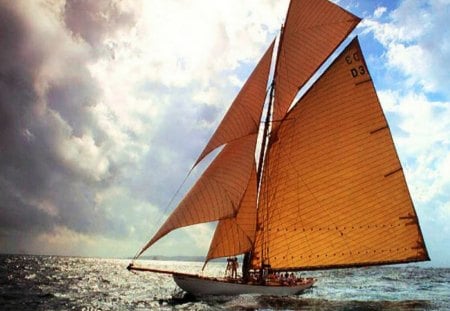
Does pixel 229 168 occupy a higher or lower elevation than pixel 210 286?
higher

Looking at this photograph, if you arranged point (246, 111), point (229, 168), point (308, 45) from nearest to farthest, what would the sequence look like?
point (229, 168) → point (246, 111) → point (308, 45)

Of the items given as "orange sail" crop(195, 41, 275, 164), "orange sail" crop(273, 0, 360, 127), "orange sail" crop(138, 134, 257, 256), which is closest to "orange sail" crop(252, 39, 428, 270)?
"orange sail" crop(273, 0, 360, 127)

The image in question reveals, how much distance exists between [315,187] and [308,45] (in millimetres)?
9888

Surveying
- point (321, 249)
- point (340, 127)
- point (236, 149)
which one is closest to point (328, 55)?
point (340, 127)

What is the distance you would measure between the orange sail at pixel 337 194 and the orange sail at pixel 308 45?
5.73 feet

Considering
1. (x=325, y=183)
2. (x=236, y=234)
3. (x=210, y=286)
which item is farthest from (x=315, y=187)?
(x=210, y=286)

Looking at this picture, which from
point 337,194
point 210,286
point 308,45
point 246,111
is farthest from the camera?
point 308,45

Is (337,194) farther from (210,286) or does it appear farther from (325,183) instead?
(210,286)

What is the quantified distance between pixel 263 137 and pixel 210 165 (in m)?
5.69

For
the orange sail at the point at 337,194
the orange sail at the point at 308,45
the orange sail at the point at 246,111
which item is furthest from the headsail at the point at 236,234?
the orange sail at the point at 308,45

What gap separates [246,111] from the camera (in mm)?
30547

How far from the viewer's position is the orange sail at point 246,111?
29203 millimetres

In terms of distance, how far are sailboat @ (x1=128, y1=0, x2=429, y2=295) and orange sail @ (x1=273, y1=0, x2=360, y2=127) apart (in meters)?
0.51

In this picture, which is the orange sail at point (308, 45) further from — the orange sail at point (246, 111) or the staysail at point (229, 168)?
the staysail at point (229, 168)
